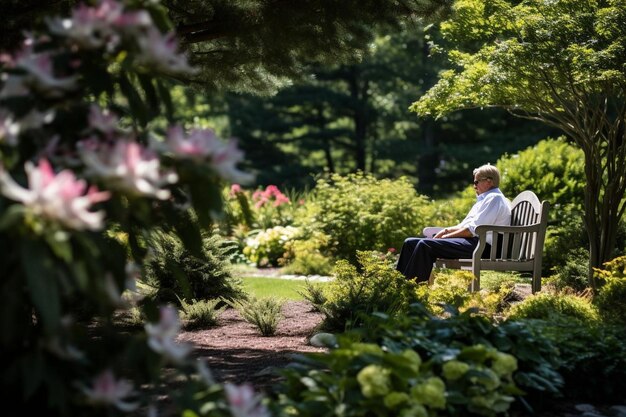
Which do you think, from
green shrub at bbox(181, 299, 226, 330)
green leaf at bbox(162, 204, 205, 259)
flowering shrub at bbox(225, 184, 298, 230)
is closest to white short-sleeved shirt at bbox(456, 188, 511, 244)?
green shrub at bbox(181, 299, 226, 330)

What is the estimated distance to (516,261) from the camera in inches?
264

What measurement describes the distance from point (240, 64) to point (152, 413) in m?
3.72

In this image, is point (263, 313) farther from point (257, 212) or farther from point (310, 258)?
point (257, 212)

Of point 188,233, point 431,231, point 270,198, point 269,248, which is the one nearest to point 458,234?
point 431,231

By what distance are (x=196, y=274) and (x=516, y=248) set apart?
2.74m

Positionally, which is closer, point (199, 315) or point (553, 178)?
point (199, 315)

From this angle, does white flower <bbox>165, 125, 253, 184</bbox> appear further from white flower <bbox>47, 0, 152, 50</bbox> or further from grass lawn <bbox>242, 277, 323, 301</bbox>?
grass lawn <bbox>242, 277, 323, 301</bbox>

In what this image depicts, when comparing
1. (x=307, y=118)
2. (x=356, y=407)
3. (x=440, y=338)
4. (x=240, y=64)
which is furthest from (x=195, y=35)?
(x=307, y=118)

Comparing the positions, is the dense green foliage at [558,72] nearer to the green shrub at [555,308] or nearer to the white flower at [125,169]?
the green shrub at [555,308]

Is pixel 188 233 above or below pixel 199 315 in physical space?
above

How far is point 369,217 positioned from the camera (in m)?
10.2

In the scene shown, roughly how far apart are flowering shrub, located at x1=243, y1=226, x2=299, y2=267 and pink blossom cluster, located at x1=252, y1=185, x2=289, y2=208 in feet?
7.79

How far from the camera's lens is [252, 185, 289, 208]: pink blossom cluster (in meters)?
14.5

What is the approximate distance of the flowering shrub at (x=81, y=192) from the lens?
1.93 meters
